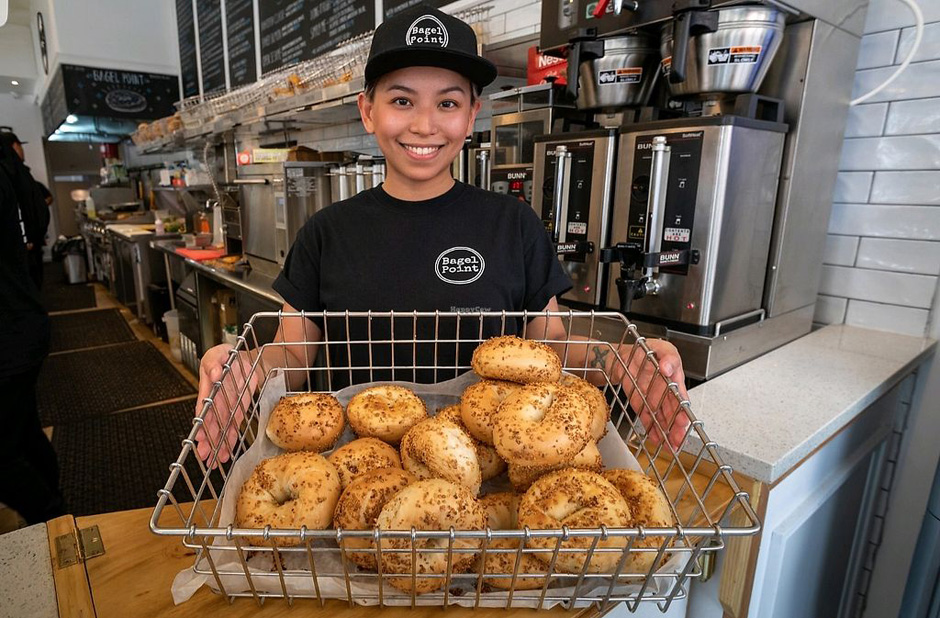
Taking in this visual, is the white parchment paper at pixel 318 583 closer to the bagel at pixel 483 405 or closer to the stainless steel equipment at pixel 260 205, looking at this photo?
the bagel at pixel 483 405

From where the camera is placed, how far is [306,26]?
4637 mm

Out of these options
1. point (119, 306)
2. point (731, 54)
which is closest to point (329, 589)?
point (731, 54)

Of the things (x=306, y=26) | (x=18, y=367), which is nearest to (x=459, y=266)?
(x=18, y=367)

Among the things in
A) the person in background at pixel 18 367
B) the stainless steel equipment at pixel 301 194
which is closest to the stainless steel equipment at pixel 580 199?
the stainless steel equipment at pixel 301 194

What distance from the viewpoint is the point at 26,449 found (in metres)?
2.52

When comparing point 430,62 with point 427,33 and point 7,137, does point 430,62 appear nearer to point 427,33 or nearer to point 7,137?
point 427,33

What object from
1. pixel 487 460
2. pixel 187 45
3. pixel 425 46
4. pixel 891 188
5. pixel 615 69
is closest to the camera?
pixel 487 460

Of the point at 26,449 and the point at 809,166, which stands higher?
the point at 809,166

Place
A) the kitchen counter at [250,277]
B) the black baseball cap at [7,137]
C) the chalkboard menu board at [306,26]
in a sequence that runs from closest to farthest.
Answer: the black baseball cap at [7,137] < the kitchen counter at [250,277] < the chalkboard menu board at [306,26]

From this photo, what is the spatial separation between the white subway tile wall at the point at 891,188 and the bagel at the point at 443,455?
6.13 ft

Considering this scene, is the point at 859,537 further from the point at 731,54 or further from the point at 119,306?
the point at 119,306

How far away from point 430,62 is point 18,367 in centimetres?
228

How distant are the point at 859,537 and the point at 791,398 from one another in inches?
36.6

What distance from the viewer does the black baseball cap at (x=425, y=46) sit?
1.15 m
